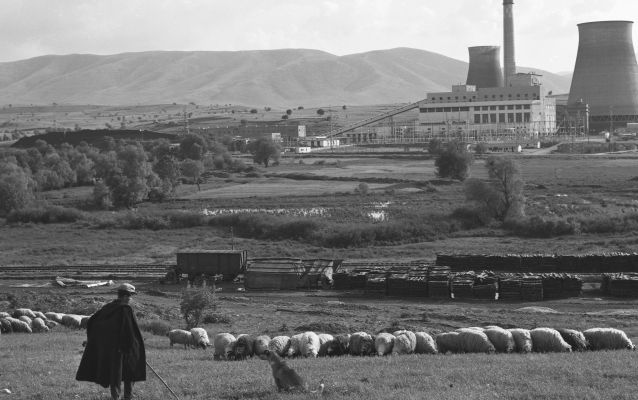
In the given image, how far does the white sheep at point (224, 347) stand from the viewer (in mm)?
13219

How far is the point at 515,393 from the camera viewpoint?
955 cm

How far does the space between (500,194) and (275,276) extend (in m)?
17.6

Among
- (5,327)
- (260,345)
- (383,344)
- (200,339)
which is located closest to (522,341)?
(383,344)

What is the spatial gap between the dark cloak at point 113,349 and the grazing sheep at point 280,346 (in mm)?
4377

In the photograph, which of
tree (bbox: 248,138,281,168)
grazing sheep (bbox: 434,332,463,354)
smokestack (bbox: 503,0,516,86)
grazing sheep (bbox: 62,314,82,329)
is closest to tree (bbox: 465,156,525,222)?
grazing sheep (bbox: 62,314,82,329)

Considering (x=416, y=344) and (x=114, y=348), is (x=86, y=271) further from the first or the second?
(x=114, y=348)

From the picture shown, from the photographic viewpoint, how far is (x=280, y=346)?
43.5 feet

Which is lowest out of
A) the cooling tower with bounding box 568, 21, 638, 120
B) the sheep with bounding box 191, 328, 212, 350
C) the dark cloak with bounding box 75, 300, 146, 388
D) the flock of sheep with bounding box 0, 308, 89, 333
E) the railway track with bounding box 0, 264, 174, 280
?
the railway track with bounding box 0, 264, 174, 280

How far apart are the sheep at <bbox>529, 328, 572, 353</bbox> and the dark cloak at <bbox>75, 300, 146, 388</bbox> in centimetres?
629

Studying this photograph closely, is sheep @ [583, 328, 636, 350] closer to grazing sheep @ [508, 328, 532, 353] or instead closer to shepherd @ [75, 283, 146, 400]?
grazing sheep @ [508, 328, 532, 353]

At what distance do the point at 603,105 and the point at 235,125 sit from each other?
52.8 meters

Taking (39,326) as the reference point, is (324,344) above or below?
above

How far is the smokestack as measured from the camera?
4727 inches

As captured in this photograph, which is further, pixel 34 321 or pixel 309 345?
pixel 34 321
